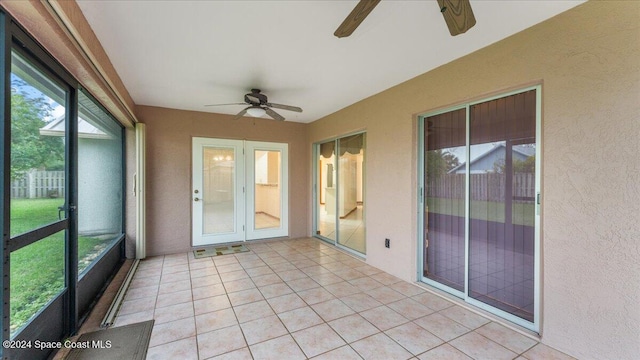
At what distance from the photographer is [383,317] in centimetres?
244

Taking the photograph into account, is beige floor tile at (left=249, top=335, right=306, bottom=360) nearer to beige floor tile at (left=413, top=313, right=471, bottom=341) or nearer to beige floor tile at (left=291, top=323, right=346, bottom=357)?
beige floor tile at (left=291, top=323, right=346, bottom=357)

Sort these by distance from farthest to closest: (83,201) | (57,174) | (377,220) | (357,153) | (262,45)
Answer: (357,153)
(377,220)
(83,201)
(262,45)
(57,174)

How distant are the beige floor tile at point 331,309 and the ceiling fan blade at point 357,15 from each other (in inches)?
92.8

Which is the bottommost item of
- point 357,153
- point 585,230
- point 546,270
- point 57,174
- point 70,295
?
point 70,295

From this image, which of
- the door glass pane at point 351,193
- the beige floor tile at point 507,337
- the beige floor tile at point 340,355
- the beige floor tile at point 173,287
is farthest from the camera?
the door glass pane at point 351,193

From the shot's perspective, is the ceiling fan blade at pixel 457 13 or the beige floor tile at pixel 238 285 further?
the beige floor tile at pixel 238 285

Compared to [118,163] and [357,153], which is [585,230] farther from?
[118,163]

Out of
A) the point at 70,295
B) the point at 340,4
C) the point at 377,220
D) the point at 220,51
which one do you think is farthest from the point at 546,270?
the point at 70,295

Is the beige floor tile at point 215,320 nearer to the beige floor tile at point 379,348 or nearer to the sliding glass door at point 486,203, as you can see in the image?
the beige floor tile at point 379,348

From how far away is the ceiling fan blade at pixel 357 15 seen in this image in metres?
1.37

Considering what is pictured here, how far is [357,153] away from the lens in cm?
437

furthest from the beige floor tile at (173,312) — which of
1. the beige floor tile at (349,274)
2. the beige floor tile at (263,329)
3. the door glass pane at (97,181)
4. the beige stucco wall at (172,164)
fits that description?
the beige stucco wall at (172,164)

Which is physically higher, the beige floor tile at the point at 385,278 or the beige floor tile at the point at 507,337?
the beige floor tile at the point at 385,278

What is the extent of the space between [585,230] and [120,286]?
14.9 feet
